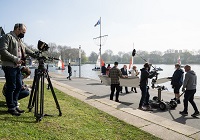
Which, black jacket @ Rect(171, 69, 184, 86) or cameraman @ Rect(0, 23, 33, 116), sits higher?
cameraman @ Rect(0, 23, 33, 116)

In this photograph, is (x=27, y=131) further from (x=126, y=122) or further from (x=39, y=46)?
(x=126, y=122)

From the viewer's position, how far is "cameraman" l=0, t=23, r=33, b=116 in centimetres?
402

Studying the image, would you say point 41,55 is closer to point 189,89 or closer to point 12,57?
point 12,57

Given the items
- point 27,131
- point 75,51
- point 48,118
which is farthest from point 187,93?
point 75,51

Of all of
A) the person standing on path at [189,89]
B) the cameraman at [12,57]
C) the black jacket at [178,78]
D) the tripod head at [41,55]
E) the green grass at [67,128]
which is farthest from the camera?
the black jacket at [178,78]

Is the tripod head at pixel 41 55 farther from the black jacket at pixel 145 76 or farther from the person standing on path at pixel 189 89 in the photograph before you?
the person standing on path at pixel 189 89

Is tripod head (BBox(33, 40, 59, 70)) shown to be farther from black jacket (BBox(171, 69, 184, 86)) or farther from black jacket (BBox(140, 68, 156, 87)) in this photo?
black jacket (BBox(171, 69, 184, 86))

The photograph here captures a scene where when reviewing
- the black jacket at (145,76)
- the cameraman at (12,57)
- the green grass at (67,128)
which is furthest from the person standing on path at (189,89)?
the cameraman at (12,57)

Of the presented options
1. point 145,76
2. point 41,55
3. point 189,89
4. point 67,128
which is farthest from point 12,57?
point 189,89

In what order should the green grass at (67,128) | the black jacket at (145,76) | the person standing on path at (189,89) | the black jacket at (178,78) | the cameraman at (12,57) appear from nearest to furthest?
the green grass at (67,128) → the cameraman at (12,57) → the person standing on path at (189,89) → the black jacket at (145,76) → the black jacket at (178,78)

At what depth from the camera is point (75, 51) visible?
98.9 m

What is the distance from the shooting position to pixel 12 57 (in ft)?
13.0

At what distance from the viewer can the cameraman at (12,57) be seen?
4020 millimetres

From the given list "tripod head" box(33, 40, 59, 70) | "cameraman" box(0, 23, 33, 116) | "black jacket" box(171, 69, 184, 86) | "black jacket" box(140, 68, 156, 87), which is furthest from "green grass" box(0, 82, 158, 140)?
"black jacket" box(171, 69, 184, 86)
